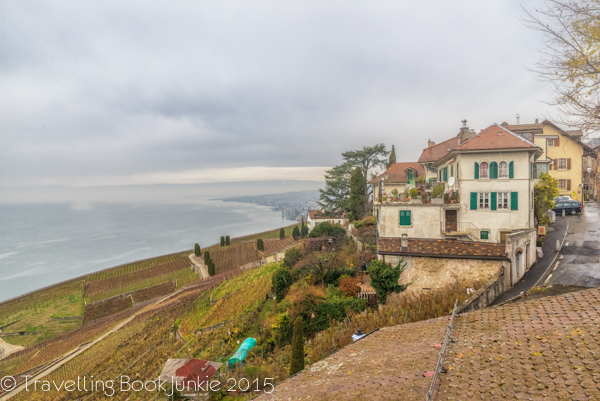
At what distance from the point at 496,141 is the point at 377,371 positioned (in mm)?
17383

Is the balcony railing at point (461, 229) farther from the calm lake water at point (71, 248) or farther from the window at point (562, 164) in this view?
the calm lake water at point (71, 248)

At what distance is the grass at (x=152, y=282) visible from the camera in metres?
39.3

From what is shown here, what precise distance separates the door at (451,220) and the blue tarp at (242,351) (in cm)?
1415

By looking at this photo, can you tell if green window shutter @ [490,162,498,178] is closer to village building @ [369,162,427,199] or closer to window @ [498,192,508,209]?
window @ [498,192,508,209]

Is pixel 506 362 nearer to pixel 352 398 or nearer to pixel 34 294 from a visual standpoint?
pixel 352 398

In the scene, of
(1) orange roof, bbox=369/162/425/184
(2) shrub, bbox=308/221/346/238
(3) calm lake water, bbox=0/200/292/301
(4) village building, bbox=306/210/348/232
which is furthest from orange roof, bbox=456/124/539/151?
(3) calm lake water, bbox=0/200/292/301

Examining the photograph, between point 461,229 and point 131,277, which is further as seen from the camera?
point 131,277

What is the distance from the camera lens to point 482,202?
62.4ft

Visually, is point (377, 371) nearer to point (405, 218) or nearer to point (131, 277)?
point (405, 218)

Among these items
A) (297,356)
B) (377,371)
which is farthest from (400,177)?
(377,371)

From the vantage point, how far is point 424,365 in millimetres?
6574

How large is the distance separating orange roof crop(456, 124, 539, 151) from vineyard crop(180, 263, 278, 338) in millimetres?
16588

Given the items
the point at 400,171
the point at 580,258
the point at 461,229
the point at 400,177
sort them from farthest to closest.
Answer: the point at 400,171, the point at 400,177, the point at 461,229, the point at 580,258

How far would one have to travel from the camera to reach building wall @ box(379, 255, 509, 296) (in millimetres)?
14070
